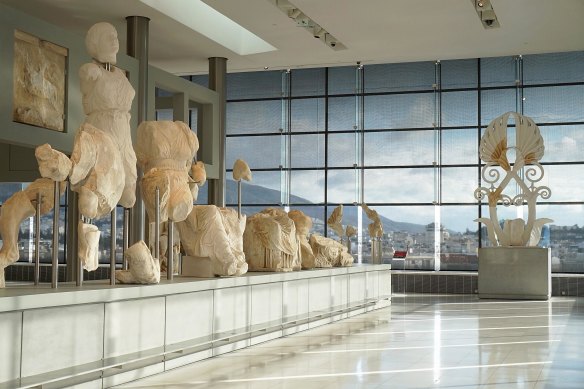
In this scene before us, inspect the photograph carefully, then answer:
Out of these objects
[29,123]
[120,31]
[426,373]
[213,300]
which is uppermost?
[120,31]

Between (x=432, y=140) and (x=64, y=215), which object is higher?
(x=432, y=140)

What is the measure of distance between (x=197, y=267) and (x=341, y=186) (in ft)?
46.6

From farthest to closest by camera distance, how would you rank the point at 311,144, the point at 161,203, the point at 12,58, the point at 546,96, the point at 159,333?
the point at 311,144
the point at 546,96
the point at 12,58
the point at 161,203
the point at 159,333

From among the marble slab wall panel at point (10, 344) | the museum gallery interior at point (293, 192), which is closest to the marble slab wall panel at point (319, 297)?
the museum gallery interior at point (293, 192)

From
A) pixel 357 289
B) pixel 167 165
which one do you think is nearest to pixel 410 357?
pixel 167 165

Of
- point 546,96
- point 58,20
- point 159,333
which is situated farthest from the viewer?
point 546,96

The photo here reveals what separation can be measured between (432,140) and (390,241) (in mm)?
3026

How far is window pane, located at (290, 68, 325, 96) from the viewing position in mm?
23594

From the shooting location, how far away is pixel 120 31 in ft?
57.2

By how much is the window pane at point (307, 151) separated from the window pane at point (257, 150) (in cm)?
47

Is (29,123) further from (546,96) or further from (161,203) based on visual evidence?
(546,96)

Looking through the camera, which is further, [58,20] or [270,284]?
[58,20]

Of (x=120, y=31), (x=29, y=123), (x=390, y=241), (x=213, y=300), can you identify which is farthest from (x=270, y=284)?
(x=390, y=241)

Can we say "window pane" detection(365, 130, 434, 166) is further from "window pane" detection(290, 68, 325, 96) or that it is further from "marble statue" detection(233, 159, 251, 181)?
"marble statue" detection(233, 159, 251, 181)
